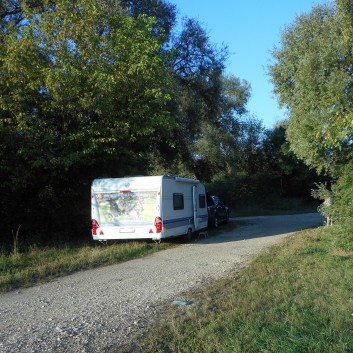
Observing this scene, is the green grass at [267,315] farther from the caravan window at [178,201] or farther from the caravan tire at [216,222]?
the caravan tire at [216,222]

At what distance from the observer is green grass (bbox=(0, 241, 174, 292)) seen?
10.3 metres

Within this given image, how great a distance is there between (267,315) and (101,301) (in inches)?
118

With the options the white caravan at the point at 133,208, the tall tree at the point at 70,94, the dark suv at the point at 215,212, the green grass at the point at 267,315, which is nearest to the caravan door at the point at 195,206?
the white caravan at the point at 133,208

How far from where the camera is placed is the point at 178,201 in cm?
1673

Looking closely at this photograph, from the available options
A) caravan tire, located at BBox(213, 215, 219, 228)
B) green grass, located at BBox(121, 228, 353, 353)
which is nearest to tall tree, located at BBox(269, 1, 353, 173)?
green grass, located at BBox(121, 228, 353, 353)

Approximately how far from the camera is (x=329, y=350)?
16.7ft

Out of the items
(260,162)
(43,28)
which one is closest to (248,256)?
(43,28)

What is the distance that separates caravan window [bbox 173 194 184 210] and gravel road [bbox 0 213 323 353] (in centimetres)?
273

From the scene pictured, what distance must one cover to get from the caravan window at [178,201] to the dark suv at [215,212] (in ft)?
16.6

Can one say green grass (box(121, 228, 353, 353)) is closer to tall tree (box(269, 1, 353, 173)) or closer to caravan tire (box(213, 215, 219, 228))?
tall tree (box(269, 1, 353, 173))

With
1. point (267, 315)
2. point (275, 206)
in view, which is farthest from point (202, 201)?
point (275, 206)

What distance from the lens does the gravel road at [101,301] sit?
19.7 ft

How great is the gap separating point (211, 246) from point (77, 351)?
10275 mm

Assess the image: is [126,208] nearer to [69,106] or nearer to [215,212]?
[69,106]
